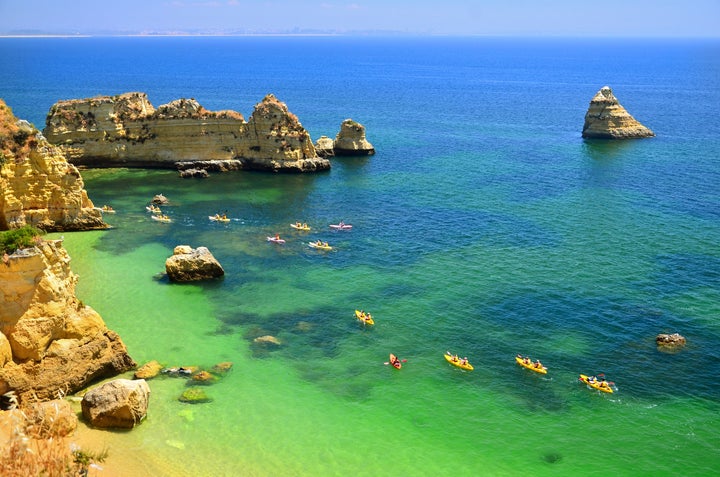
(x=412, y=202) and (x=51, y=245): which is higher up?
(x=51, y=245)

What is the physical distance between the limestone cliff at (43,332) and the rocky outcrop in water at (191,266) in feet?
52.2

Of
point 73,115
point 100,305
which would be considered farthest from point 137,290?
point 73,115

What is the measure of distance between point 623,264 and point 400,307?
73.5 ft

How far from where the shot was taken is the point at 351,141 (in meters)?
104

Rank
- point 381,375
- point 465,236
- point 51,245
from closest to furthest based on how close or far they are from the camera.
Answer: point 51,245, point 381,375, point 465,236

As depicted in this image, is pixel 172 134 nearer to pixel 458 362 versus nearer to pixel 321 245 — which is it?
pixel 321 245

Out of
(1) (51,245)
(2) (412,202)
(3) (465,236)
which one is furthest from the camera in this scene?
(2) (412,202)

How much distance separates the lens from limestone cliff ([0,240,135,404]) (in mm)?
34062

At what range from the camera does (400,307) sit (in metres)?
50.4

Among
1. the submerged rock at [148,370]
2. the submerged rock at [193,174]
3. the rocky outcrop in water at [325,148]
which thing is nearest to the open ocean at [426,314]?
the submerged rock at [148,370]

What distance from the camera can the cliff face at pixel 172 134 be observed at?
87.5 meters

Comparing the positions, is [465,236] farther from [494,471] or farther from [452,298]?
[494,471]

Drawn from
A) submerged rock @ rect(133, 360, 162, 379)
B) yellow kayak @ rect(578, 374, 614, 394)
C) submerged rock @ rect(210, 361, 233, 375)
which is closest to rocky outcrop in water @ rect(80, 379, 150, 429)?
submerged rock @ rect(133, 360, 162, 379)

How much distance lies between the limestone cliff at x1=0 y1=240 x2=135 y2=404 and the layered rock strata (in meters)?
70.2
